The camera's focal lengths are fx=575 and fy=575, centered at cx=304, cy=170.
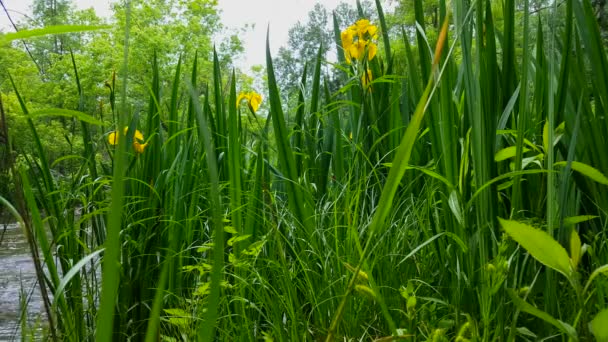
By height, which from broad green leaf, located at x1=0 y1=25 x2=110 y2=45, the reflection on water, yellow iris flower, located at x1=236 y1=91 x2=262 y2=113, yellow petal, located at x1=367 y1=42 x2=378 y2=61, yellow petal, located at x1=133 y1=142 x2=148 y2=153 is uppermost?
yellow petal, located at x1=367 y1=42 x2=378 y2=61

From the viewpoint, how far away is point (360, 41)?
144 centimetres

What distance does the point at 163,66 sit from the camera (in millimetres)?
18484

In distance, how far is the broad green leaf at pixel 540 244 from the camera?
1.63 feet

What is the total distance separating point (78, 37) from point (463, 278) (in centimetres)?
2237

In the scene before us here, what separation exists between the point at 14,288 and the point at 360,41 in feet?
11.1

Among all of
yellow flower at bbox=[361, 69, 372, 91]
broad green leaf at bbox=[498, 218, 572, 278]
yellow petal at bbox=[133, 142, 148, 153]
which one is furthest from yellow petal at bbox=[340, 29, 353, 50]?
broad green leaf at bbox=[498, 218, 572, 278]

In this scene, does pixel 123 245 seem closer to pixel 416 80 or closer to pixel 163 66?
pixel 416 80

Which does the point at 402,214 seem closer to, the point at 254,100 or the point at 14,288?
the point at 254,100

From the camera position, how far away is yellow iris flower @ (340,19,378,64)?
1.42 meters

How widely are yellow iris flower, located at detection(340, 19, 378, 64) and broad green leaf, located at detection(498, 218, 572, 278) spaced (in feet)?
3.19

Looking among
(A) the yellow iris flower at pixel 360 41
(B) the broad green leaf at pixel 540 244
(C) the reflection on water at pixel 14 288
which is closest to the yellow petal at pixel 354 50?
(A) the yellow iris flower at pixel 360 41

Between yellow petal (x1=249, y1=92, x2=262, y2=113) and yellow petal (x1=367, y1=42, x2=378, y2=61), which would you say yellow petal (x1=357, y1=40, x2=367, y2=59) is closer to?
Answer: yellow petal (x1=367, y1=42, x2=378, y2=61)

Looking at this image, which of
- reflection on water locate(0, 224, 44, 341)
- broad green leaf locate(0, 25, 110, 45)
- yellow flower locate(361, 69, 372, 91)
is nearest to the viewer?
broad green leaf locate(0, 25, 110, 45)

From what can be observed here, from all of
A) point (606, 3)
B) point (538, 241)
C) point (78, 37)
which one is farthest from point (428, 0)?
point (78, 37)
